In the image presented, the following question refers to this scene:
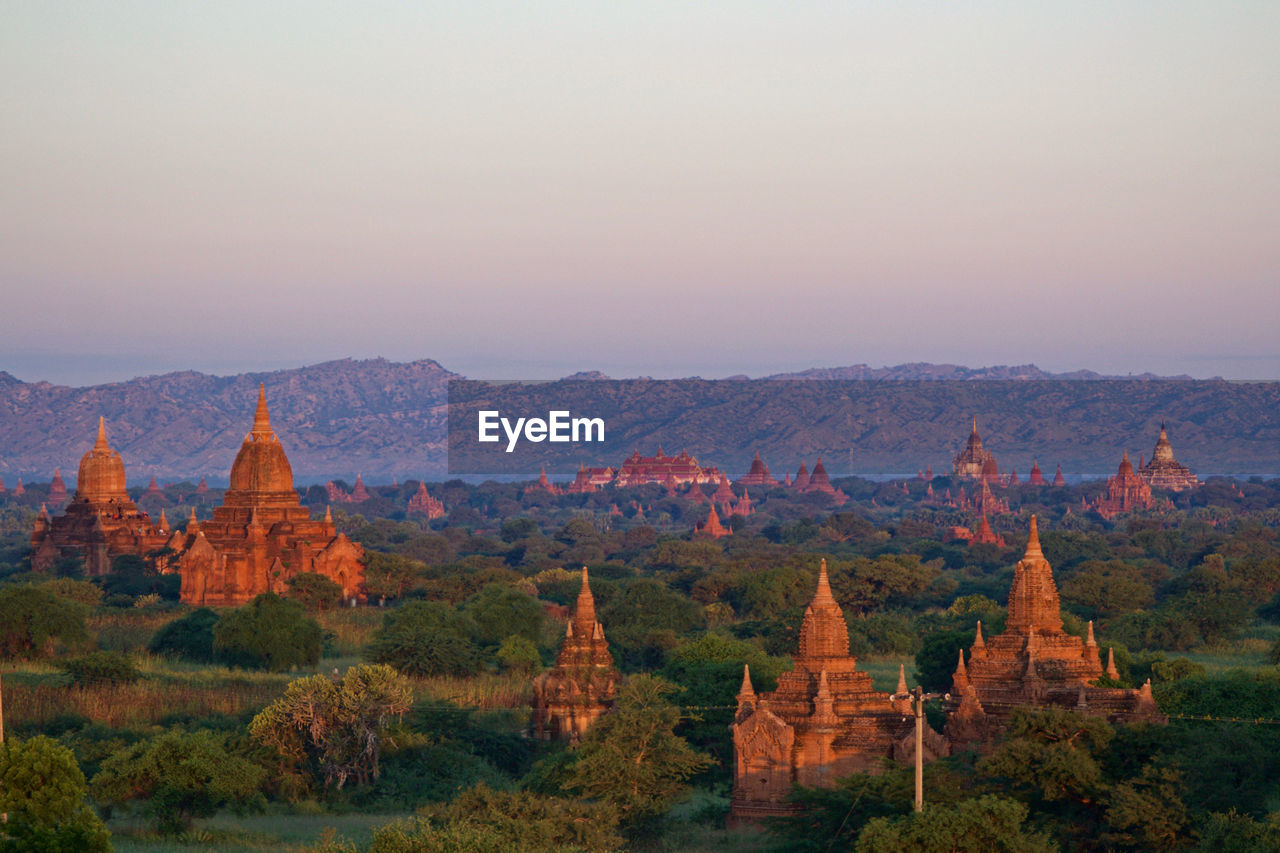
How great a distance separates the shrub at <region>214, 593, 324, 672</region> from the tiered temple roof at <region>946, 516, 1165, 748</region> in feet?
94.6

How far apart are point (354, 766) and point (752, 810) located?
1149cm

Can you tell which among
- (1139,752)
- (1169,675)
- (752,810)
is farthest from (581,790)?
(1169,675)

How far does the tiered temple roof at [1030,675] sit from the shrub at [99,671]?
27429 mm

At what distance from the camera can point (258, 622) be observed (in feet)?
238

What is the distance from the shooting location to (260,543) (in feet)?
314

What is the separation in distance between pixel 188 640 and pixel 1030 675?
130ft

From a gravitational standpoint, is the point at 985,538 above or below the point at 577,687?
below

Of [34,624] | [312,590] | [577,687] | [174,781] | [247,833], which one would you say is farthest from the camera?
[312,590]

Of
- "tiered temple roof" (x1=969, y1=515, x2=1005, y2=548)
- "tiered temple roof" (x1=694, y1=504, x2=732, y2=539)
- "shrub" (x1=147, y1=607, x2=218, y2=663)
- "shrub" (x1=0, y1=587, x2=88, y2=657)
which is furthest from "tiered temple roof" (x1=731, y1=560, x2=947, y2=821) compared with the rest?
"tiered temple roof" (x1=694, y1=504, x2=732, y2=539)

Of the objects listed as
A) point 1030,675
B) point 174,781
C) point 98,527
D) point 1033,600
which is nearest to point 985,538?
point 98,527

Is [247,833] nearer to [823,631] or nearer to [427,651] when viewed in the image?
[823,631]

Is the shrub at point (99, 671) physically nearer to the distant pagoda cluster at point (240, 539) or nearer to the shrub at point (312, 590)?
the shrub at point (312, 590)

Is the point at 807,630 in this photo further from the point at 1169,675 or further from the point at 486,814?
the point at 1169,675

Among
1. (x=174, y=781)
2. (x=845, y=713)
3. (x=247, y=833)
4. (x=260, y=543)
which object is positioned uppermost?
(x=260, y=543)
